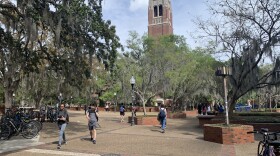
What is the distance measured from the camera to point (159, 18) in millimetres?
96812

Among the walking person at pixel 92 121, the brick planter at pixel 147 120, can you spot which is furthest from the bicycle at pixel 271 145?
the brick planter at pixel 147 120

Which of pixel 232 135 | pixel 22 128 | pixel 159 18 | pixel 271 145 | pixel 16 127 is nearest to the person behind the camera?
pixel 271 145

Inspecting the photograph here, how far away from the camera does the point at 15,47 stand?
15766 millimetres

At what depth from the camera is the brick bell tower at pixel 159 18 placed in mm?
95000

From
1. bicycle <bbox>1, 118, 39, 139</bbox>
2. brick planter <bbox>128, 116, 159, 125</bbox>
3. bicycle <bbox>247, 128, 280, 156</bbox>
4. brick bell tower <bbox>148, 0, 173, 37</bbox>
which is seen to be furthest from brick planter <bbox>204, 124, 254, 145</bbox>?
brick bell tower <bbox>148, 0, 173, 37</bbox>

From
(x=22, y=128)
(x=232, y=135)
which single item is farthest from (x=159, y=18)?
(x=232, y=135)

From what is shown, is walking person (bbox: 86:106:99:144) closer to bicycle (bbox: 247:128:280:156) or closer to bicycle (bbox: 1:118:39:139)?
bicycle (bbox: 1:118:39:139)

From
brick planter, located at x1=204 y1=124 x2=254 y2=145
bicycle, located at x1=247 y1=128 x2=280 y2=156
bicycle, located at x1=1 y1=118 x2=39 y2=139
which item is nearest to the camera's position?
bicycle, located at x1=247 y1=128 x2=280 y2=156

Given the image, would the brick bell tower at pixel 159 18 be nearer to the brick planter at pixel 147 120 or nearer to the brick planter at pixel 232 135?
the brick planter at pixel 147 120

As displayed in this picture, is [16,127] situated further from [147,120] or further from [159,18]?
[159,18]

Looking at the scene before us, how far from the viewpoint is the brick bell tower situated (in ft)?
312

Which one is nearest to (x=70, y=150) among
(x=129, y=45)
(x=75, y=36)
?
(x=75, y=36)

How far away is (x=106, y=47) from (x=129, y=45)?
23.6m

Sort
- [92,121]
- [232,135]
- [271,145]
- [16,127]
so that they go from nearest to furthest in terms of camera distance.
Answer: [271,145] → [232,135] → [92,121] → [16,127]
